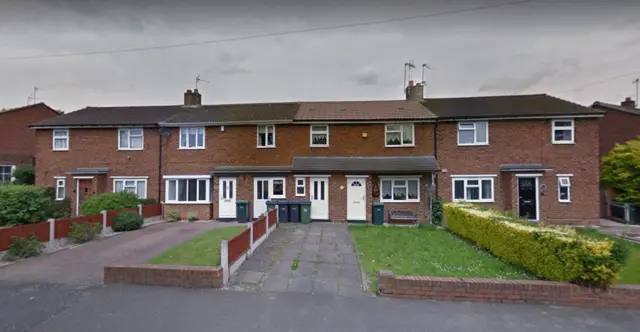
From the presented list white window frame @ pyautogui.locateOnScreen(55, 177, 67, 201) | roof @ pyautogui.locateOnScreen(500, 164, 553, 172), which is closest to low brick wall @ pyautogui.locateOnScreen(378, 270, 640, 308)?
roof @ pyautogui.locateOnScreen(500, 164, 553, 172)

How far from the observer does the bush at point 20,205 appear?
37.0 feet

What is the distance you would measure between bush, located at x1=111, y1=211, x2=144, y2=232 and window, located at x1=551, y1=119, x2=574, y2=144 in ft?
64.8

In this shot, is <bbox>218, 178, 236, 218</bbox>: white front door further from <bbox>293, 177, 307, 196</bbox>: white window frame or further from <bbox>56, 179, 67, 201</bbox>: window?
<bbox>56, 179, 67, 201</bbox>: window

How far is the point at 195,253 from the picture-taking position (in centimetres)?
855

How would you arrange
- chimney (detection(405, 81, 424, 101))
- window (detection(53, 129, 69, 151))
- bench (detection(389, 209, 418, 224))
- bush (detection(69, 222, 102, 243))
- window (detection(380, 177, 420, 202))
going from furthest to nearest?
chimney (detection(405, 81, 424, 101))
window (detection(53, 129, 69, 151))
window (detection(380, 177, 420, 202))
bench (detection(389, 209, 418, 224))
bush (detection(69, 222, 102, 243))

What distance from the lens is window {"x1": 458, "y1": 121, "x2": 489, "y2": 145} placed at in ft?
51.8

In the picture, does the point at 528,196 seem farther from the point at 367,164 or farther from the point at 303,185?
the point at 303,185

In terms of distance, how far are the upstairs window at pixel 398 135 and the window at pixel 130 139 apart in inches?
539

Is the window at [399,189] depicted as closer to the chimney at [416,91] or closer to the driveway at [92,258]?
the chimney at [416,91]

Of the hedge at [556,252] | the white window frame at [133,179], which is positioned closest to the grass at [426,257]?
the hedge at [556,252]

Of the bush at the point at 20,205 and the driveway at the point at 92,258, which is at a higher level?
the bush at the point at 20,205

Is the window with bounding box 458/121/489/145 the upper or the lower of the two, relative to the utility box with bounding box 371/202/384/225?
upper

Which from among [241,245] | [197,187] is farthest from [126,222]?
[241,245]

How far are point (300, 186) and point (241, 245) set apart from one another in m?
8.21
